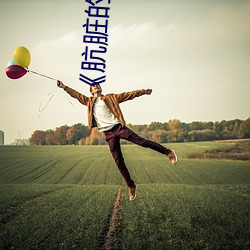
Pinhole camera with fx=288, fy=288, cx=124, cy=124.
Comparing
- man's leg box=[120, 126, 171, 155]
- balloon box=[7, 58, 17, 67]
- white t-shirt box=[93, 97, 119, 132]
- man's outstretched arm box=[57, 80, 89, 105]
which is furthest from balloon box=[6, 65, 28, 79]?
man's leg box=[120, 126, 171, 155]

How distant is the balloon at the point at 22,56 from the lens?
6.67 m

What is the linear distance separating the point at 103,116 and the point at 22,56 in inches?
98.0

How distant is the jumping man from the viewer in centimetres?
584

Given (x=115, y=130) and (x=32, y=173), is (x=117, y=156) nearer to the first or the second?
(x=115, y=130)

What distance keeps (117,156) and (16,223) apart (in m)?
4.59

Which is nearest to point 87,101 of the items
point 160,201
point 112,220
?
point 112,220

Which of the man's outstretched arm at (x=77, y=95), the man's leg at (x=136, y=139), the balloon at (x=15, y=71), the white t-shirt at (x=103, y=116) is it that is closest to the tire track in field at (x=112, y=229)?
the man's leg at (x=136, y=139)

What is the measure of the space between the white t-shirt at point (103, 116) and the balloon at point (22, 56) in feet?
6.81

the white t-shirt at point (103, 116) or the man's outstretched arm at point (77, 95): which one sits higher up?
the man's outstretched arm at point (77, 95)

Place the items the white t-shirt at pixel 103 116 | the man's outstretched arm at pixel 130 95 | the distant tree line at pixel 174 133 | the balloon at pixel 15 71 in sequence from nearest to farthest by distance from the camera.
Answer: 1. the man's outstretched arm at pixel 130 95
2. the white t-shirt at pixel 103 116
3. the balloon at pixel 15 71
4. the distant tree line at pixel 174 133

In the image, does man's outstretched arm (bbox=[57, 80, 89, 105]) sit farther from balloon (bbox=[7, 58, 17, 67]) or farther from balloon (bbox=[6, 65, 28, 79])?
balloon (bbox=[7, 58, 17, 67])

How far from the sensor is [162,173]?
34.0 m

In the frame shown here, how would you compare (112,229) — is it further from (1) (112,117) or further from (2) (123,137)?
(1) (112,117)

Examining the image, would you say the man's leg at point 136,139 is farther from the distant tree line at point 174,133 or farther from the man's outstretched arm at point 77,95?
the distant tree line at point 174,133
